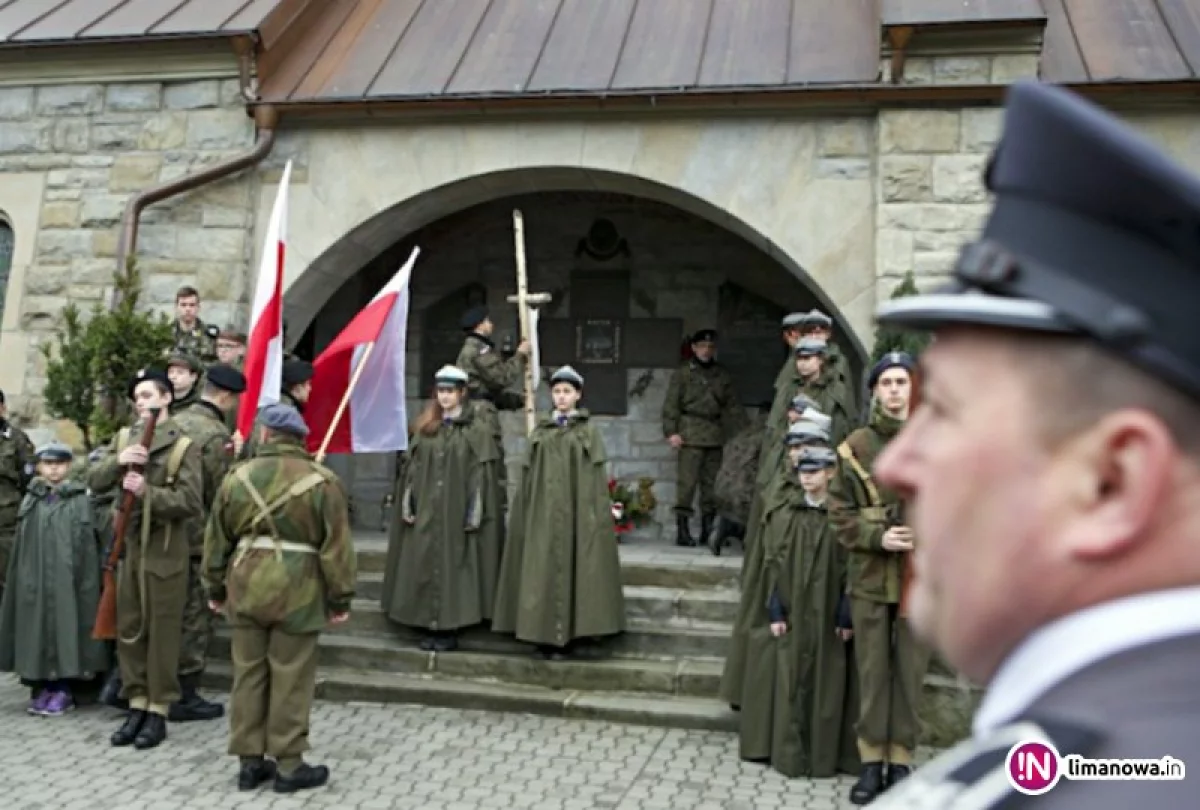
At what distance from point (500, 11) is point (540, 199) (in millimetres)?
1994

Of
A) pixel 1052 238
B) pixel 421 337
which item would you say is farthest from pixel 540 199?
pixel 1052 238

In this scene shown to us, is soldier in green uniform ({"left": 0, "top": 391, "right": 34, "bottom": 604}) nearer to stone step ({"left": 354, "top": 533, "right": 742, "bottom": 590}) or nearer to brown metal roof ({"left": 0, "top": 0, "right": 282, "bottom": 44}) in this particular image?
stone step ({"left": 354, "top": 533, "right": 742, "bottom": 590})

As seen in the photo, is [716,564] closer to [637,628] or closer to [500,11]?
[637,628]

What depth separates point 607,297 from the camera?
10453 millimetres

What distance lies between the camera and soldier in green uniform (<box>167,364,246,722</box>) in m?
6.15

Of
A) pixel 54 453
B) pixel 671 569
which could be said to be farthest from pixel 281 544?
pixel 671 569

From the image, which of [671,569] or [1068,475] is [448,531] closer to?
[671,569]

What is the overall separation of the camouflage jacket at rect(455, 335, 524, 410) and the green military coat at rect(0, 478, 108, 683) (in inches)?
104

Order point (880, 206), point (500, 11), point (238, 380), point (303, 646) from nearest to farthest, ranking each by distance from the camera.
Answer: point (303, 646), point (238, 380), point (880, 206), point (500, 11)

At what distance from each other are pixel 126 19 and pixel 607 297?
4930mm

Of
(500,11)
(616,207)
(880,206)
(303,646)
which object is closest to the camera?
(303,646)

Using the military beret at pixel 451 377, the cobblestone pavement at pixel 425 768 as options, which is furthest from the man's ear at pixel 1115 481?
the military beret at pixel 451 377

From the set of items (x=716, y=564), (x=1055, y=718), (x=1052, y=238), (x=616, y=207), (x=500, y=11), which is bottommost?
(x=716, y=564)

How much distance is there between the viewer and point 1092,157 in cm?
77
